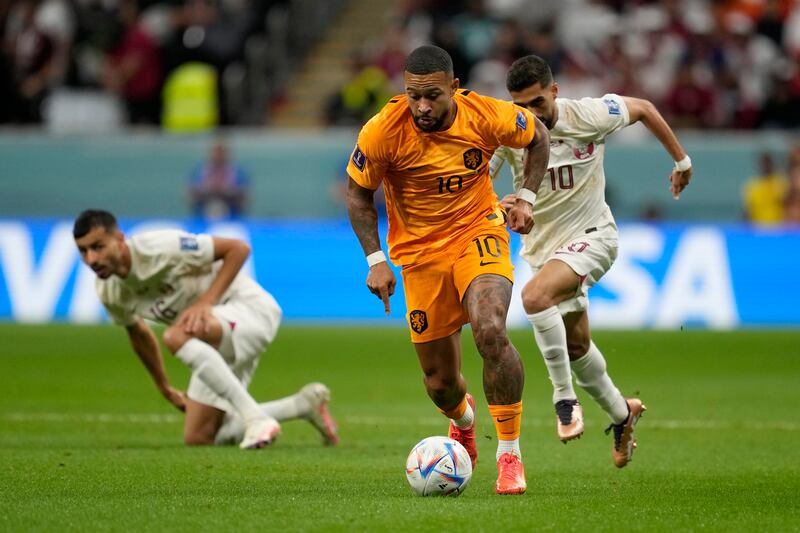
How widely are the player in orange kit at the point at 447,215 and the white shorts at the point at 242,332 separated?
2.57m

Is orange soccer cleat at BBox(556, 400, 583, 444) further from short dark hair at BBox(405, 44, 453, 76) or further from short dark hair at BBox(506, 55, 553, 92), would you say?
short dark hair at BBox(405, 44, 453, 76)

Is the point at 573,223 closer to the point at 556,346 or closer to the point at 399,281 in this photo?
the point at 556,346

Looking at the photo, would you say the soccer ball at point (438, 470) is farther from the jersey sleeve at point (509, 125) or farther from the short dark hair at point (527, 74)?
the short dark hair at point (527, 74)

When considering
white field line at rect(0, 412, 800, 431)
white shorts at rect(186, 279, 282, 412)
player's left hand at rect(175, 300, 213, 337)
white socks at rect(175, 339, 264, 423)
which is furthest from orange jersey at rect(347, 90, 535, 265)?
white field line at rect(0, 412, 800, 431)

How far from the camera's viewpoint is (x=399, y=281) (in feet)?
59.8

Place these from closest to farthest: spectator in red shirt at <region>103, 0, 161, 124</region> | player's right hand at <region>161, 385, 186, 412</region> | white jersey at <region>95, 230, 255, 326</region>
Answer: white jersey at <region>95, 230, 255, 326</region>
player's right hand at <region>161, 385, 186, 412</region>
spectator in red shirt at <region>103, 0, 161, 124</region>

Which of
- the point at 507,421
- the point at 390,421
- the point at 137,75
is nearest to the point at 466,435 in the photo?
the point at 507,421

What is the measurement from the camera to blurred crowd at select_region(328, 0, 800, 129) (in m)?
22.1

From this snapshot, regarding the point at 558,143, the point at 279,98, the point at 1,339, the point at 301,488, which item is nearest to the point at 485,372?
the point at 301,488

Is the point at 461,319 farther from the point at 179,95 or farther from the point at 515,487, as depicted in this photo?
the point at 179,95

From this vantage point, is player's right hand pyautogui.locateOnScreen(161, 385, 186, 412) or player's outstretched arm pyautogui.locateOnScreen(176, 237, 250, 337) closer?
player's outstretched arm pyautogui.locateOnScreen(176, 237, 250, 337)

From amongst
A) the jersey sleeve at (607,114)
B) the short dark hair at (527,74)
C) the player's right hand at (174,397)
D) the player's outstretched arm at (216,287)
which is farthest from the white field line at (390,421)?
the short dark hair at (527,74)

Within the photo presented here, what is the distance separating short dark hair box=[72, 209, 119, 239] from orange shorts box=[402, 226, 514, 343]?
2.84 metres

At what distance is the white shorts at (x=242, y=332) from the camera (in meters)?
10.5
